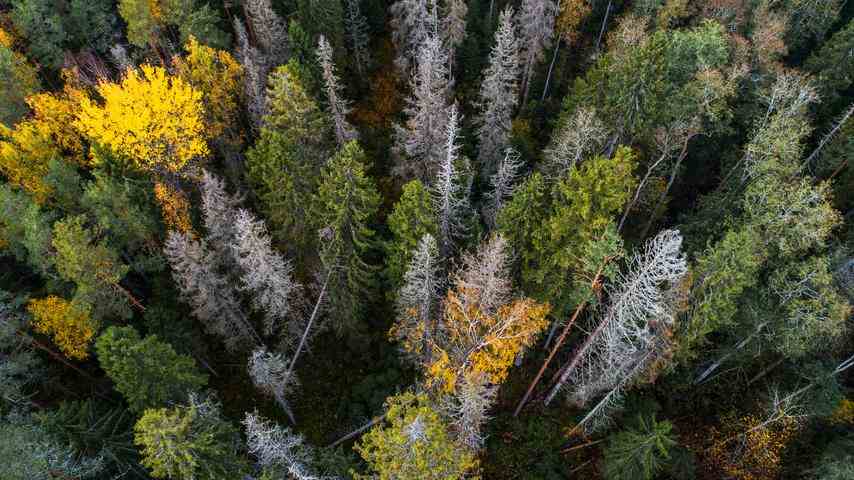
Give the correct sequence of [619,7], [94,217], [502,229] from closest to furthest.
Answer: [502,229]
[94,217]
[619,7]

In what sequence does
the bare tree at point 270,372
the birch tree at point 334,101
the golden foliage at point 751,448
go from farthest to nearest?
the birch tree at point 334,101 < the golden foliage at point 751,448 < the bare tree at point 270,372

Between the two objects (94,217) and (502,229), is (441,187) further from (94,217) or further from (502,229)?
(94,217)

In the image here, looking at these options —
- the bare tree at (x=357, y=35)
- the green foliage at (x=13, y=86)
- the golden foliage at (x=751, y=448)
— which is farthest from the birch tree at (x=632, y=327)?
the green foliage at (x=13, y=86)

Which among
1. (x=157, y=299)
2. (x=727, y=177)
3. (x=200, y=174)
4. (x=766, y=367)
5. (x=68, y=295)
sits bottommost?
(x=766, y=367)

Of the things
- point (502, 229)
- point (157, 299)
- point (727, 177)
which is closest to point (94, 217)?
point (157, 299)

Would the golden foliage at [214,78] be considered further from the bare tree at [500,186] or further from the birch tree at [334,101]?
the bare tree at [500,186]

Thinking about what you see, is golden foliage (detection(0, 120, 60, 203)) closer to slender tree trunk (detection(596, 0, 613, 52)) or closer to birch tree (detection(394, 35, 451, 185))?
birch tree (detection(394, 35, 451, 185))

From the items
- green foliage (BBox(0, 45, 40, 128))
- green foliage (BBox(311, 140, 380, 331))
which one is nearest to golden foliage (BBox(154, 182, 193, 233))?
green foliage (BBox(311, 140, 380, 331))
